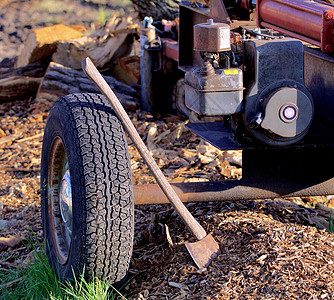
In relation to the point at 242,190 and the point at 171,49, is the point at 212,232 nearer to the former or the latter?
the point at 242,190

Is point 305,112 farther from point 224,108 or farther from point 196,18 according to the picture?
point 196,18

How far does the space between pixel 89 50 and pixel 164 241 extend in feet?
15.9

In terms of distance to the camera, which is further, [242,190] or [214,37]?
[242,190]

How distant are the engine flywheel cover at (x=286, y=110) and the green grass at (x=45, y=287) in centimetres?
124

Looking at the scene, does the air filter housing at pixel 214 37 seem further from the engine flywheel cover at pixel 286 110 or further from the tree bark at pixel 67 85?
the tree bark at pixel 67 85

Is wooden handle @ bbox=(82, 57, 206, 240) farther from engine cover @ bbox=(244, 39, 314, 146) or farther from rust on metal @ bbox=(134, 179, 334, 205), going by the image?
engine cover @ bbox=(244, 39, 314, 146)

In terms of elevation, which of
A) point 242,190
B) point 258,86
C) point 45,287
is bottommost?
point 45,287

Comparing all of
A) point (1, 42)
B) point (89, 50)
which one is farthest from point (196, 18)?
point (1, 42)

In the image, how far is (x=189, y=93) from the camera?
3.26 meters

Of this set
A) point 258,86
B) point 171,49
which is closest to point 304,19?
point 258,86

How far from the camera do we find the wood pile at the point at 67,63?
732 cm

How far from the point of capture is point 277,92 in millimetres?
3029

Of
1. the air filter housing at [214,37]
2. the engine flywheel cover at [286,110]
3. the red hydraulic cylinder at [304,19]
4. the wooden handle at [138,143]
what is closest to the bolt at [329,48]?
the red hydraulic cylinder at [304,19]

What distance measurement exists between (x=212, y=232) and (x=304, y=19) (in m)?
1.46
